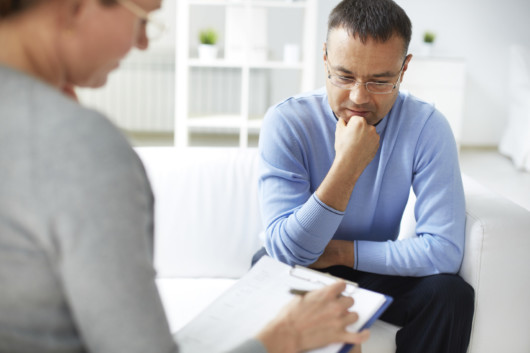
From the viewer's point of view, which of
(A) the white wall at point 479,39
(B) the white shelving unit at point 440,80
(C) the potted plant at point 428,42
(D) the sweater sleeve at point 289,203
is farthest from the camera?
(A) the white wall at point 479,39

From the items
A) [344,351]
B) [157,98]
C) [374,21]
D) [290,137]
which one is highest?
[374,21]

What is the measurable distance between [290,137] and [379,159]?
23 centimetres

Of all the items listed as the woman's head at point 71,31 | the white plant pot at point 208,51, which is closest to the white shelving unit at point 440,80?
the white plant pot at point 208,51

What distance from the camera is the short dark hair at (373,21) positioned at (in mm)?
1346

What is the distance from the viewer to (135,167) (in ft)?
1.98

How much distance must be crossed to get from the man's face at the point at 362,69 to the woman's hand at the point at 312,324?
659 millimetres

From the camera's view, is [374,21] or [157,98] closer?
[374,21]

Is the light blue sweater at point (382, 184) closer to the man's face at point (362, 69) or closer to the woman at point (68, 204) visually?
the man's face at point (362, 69)

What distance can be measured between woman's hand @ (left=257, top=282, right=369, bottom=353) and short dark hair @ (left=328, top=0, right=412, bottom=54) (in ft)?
2.36

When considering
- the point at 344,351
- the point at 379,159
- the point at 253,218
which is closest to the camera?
the point at 344,351

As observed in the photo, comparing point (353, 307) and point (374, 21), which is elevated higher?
point (374, 21)

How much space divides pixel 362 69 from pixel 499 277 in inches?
22.9

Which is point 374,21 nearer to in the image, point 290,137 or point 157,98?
point 290,137

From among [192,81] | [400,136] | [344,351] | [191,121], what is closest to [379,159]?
[400,136]
